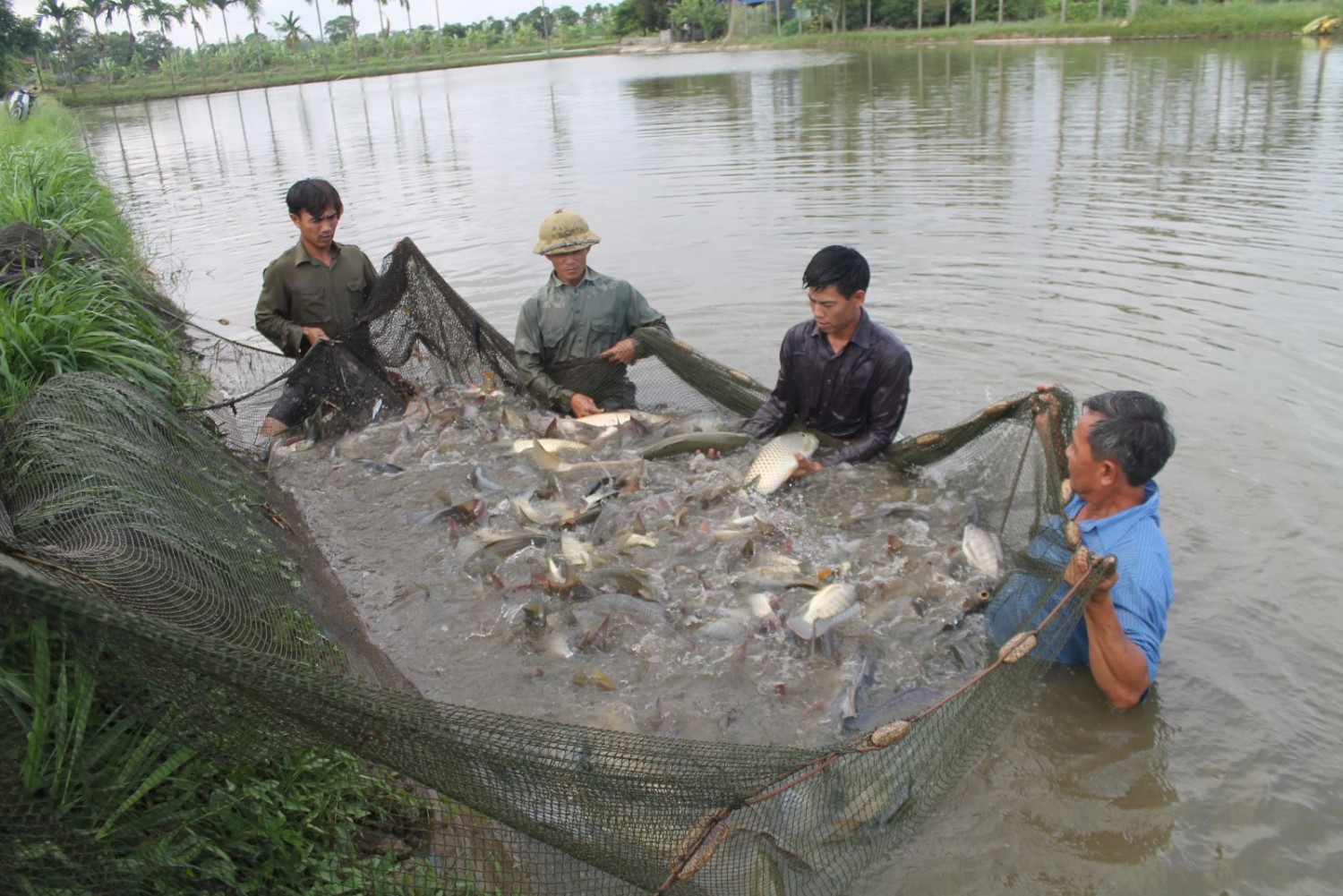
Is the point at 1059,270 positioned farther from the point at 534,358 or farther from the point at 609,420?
the point at 534,358

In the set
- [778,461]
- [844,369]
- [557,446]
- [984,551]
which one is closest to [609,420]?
[557,446]

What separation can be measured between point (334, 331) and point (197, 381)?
4.42 ft

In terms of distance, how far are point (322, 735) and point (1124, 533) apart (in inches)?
111

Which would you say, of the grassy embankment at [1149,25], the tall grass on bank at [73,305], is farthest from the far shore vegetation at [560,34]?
the tall grass on bank at [73,305]

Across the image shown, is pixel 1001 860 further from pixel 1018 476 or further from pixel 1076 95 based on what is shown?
pixel 1076 95

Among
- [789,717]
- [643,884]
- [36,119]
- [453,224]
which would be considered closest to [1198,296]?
[789,717]

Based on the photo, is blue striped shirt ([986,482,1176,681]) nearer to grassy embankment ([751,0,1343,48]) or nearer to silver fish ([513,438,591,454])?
silver fish ([513,438,591,454])

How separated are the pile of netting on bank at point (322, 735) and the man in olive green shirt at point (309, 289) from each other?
88.4 inches

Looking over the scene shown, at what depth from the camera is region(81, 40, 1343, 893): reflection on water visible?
11.7 ft

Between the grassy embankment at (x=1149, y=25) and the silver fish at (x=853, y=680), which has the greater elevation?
the grassy embankment at (x=1149, y=25)

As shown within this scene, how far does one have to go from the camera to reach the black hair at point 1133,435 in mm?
3271

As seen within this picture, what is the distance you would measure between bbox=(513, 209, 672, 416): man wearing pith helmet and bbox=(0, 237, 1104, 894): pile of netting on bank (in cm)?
266

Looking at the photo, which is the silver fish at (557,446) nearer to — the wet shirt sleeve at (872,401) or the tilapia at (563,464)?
the tilapia at (563,464)

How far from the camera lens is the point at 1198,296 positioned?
910 centimetres
